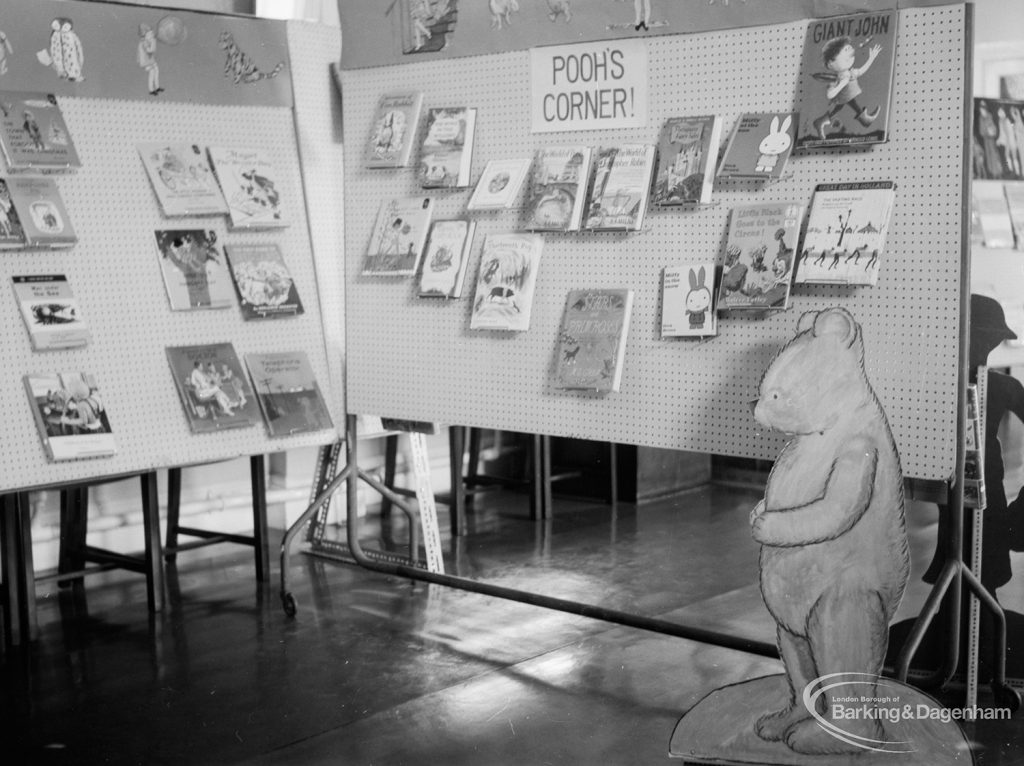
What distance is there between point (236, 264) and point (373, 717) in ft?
5.10

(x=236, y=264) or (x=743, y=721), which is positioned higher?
(x=236, y=264)

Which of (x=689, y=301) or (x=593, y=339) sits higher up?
(x=689, y=301)

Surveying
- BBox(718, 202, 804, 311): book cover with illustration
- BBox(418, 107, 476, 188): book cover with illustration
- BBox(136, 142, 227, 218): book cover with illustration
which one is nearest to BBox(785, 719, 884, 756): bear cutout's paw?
BBox(718, 202, 804, 311): book cover with illustration

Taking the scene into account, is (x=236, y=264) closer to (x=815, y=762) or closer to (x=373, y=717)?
(x=373, y=717)

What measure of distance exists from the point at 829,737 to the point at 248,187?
247 centimetres

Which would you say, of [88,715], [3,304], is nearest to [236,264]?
[3,304]

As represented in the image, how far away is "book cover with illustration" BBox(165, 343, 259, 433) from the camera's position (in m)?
3.67

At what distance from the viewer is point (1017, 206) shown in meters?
3.67

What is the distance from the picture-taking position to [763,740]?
268cm

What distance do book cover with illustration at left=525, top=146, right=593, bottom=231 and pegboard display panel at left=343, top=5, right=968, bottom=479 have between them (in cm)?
6

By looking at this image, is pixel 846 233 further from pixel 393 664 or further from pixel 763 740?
pixel 393 664

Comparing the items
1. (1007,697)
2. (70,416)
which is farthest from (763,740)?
(70,416)

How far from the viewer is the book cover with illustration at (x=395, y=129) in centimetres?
377

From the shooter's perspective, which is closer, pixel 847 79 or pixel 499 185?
pixel 847 79
